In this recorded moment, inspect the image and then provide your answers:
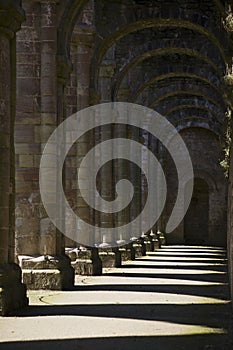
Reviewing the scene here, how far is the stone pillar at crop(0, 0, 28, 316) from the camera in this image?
33.0ft

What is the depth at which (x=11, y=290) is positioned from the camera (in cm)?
993

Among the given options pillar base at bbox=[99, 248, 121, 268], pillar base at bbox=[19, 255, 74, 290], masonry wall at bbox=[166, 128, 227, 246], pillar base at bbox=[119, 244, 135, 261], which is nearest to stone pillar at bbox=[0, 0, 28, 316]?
pillar base at bbox=[19, 255, 74, 290]

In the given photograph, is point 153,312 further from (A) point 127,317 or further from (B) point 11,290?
(B) point 11,290

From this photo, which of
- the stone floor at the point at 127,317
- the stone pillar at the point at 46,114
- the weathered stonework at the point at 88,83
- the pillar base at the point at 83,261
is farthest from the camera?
the pillar base at the point at 83,261

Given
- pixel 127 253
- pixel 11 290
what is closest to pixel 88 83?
pixel 127 253

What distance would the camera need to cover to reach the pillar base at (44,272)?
41.8ft

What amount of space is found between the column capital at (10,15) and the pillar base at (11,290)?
293cm

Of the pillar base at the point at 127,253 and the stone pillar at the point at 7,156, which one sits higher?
the stone pillar at the point at 7,156

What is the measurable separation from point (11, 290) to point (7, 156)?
167 centimetres

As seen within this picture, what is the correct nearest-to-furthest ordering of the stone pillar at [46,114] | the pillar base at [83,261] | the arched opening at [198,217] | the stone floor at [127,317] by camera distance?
the stone floor at [127,317], the stone pillar at [46,114], the pillar base at [83,261], the arched opening at [198,217]

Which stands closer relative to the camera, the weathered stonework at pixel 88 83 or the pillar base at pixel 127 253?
the weathered stonework at pixel 88 83

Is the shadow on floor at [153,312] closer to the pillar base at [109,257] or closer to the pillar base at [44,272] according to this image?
the pillar base at [44,272]

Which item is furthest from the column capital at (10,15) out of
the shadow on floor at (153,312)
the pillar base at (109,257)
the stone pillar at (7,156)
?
the pillar base at (109,257)

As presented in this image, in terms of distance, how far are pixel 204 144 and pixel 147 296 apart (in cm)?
2580
